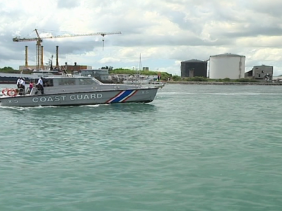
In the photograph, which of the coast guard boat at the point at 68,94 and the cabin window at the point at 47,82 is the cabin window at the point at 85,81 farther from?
the cabin window at the point at 47,82

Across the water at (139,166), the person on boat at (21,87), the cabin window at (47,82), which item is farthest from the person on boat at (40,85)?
the water at (139,166)

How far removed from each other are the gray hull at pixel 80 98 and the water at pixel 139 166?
354 inches

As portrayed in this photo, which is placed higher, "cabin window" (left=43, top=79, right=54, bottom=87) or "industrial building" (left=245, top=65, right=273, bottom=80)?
"industrial building" (left=245, top=65, right=273, bottom=80)

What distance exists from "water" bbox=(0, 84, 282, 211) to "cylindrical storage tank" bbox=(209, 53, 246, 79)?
16191 centimetres

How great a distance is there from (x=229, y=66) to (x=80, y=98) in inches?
6128

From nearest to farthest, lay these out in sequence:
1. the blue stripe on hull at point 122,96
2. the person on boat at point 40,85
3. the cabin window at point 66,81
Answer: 1. the person on boat at point 40,85
2. the cabin window at point 66,81
3. the blue stripe on hull at point 122,96

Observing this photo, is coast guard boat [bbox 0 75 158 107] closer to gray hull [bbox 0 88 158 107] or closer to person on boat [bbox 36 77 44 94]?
gray hull [bbox 0 88 158 107]

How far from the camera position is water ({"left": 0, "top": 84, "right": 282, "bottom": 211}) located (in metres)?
9.31

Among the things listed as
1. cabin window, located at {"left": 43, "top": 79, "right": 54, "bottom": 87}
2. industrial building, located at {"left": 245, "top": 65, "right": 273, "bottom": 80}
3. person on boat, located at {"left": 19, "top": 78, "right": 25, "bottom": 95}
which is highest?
industrial building, located at {"left": 245, "top": 65, "right": 273, "bottom": 80}

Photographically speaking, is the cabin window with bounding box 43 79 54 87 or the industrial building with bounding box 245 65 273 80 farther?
the industrial building with bounding box 245 65 273 80

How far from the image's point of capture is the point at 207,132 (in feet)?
64.7

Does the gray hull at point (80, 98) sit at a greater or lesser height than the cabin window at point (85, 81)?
lesser

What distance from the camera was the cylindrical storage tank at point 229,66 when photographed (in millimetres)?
180375

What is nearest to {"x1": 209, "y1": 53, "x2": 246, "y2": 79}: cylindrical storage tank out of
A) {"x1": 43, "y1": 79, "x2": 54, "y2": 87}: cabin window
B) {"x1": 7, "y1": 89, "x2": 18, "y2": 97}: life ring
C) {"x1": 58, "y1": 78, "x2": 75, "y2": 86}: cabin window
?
{"x1": 58, "y1": 78, "x2": 75, "y2": 86}: cabin window
